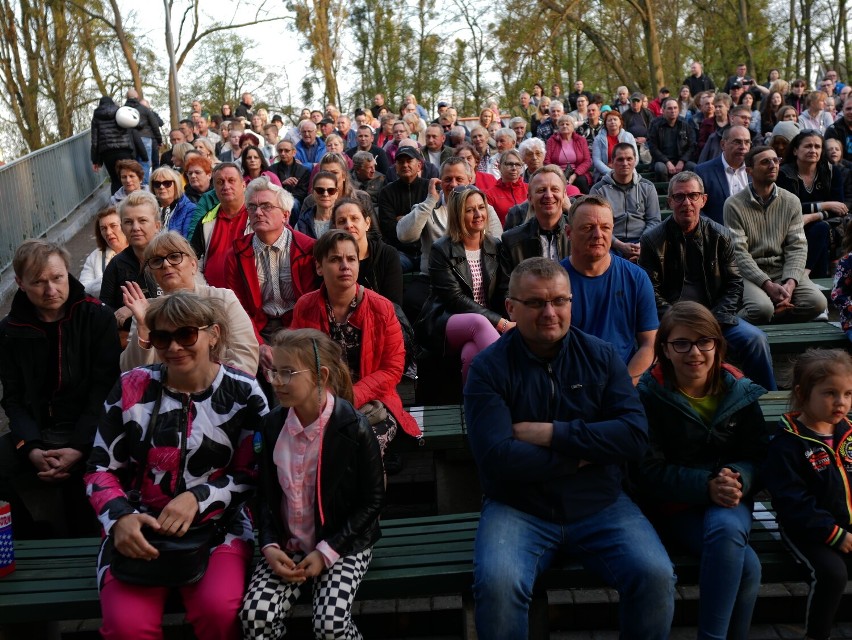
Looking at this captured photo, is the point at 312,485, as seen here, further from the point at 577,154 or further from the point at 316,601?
the point at 577,154

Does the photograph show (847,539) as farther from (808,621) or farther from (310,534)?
(310,534)

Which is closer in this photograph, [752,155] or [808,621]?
[808,621]

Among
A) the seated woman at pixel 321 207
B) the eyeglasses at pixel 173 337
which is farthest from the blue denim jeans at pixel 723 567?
the seated woman at pixel 321 207

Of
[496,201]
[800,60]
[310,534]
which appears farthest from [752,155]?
[800,60]

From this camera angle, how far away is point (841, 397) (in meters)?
3.07

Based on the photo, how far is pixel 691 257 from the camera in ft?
16.9

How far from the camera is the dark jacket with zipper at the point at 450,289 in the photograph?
5031 millimetres

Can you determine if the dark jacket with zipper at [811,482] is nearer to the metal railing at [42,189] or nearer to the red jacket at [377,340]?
the red jacket at [377,340]

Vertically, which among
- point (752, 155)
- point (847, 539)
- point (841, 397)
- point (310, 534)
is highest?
point (752, 155)

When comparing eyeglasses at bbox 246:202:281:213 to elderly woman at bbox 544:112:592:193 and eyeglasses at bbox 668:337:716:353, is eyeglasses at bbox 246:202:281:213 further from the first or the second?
elderly woman at bbox 544:112:592:193

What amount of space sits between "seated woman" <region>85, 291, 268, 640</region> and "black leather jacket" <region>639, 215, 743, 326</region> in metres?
2.88

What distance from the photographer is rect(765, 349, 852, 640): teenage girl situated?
3.03 meters

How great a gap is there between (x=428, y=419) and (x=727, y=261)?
2137 millimetres

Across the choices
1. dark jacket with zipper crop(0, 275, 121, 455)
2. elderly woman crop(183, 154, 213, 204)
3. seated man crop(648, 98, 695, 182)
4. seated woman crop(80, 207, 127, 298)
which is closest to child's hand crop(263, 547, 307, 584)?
dark jacket with zipper crop(0, 275, 121, 455)
